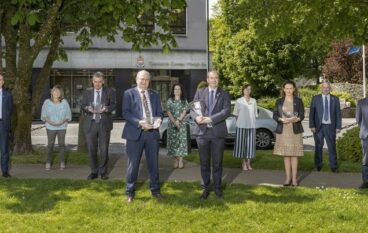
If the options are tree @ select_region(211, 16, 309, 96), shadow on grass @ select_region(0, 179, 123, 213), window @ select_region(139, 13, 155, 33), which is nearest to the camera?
shadow on grass @ select_region(0, 179, 123, 213)

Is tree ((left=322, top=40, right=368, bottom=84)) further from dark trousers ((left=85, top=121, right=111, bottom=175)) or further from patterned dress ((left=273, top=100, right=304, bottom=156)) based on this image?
dark trousers ((left=85, top=121, right=111, bottom=175))

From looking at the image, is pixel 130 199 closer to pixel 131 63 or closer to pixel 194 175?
pixel 194 175

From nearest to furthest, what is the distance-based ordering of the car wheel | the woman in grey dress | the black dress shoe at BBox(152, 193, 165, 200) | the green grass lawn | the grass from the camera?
the green grass lawn < the black dress shoe at BBox(152, 193, 165, 200) < the grass < the woman in grey dress < the car wheel

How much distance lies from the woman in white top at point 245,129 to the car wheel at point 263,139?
550 centimetres

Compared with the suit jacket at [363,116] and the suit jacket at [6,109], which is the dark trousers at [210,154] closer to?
the suit jacket at [363,116]

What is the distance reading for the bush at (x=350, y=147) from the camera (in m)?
12.0

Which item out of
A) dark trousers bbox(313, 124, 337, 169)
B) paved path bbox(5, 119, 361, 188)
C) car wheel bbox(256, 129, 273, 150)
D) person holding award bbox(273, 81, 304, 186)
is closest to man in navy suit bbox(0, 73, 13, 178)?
paved path bbox(5, 119, 361, 188)

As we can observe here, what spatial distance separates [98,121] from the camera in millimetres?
9703

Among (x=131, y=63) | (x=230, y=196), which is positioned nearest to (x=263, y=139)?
(x=230, y=196)

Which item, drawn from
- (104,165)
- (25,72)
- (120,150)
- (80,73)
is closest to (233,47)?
(80,73)

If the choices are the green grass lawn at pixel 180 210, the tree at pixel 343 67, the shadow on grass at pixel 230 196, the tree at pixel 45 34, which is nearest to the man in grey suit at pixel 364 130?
the green grass lawn at pixel 180 210

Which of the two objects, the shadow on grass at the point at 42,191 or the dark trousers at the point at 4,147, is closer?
the shadow on grass at the point at 42,191

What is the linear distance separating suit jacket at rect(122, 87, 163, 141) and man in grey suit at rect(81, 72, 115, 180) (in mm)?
1915

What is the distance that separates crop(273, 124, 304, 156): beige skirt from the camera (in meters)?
8.86
